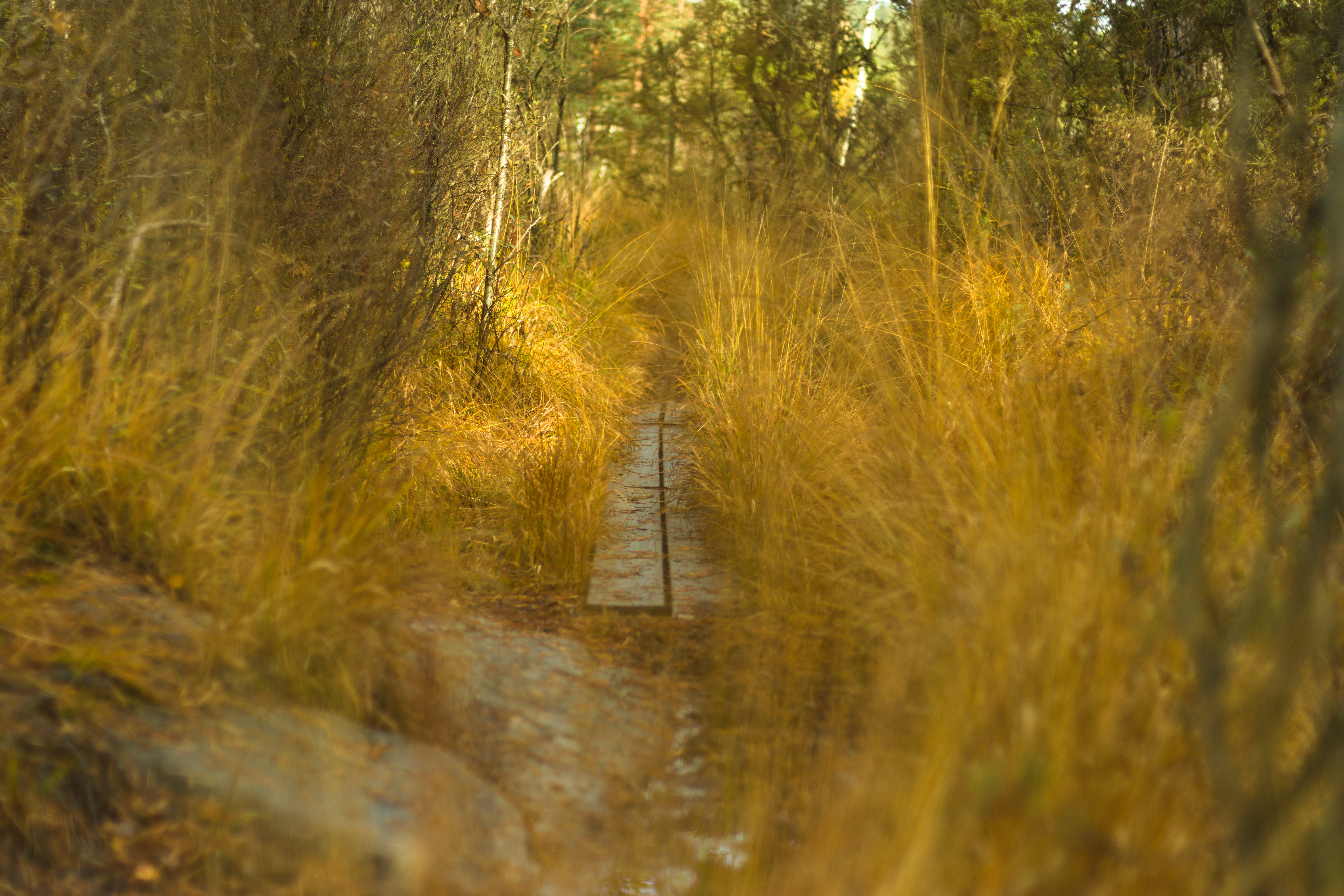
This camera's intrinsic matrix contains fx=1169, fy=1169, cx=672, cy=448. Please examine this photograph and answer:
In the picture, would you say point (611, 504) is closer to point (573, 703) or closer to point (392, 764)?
point (573, 703)

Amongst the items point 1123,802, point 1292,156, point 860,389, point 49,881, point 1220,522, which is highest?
point 1292,156

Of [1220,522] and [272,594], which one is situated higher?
[1220,522]

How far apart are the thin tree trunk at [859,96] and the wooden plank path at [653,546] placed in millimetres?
4496

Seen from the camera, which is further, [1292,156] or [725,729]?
[1292,156]

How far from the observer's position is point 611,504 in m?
4.62

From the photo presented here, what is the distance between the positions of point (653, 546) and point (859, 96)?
716cm

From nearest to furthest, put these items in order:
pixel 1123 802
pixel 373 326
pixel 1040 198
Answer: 1. pixel 1123 802
2. pixel 373 326
3. pixel 1040 198

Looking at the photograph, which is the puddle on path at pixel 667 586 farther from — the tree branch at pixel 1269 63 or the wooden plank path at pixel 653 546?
the tree branch at pixel 1269 63

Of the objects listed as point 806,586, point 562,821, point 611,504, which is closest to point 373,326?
point 611,504

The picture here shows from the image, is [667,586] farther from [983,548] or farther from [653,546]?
[983,548]

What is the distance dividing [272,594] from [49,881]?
0.71 m

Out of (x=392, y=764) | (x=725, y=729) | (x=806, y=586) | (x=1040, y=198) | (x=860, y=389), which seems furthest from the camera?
(x=1040, y=198)

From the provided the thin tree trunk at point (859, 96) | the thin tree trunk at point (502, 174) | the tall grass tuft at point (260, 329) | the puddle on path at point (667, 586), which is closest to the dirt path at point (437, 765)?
the puddle on path at point (667, 586)

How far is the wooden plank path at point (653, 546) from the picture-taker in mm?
3756
